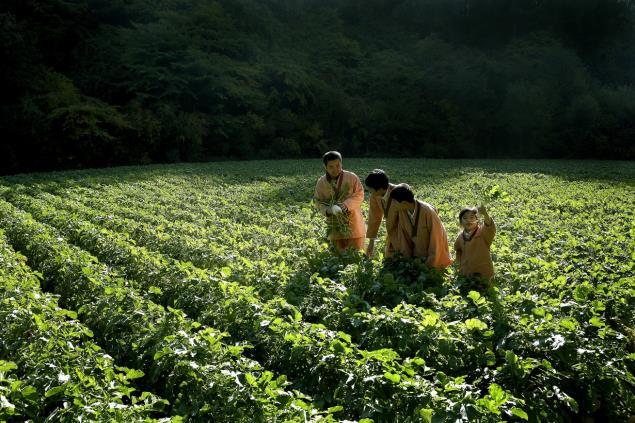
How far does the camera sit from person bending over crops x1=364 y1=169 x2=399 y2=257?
21.1ft

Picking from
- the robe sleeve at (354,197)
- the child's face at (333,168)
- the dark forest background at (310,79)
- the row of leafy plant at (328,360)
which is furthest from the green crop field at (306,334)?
the dark forest background at (310,79)

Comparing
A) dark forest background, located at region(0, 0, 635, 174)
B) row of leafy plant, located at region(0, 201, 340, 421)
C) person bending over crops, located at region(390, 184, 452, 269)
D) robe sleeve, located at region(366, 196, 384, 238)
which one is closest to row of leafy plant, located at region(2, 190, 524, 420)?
row of leafy plant, located at region(0, 201, 340, 421)

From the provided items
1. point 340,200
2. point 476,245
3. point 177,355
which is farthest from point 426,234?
point 177,355

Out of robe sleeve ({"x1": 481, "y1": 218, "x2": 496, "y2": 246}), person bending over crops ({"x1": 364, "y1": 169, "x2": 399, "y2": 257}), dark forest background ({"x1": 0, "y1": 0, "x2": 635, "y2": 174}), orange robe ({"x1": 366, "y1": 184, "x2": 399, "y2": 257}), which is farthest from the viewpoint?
dark forest background ({"x1": 0, "y1": 0, "x2": 635, "y2": 174})

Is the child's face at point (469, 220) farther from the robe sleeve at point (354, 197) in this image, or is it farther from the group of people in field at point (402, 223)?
the robe sleeve at point (354, 197)

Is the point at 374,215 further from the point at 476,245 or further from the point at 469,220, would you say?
the point at 476,245

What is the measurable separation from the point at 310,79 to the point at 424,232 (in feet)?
124

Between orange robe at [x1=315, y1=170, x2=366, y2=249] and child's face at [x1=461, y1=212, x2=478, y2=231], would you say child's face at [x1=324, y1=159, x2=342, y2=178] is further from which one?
child's face at [x1=461, y1=212, x2=478, y2=231]

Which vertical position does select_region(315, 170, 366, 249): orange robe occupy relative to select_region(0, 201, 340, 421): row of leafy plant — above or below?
above

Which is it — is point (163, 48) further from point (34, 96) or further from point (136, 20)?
point (34, 96)

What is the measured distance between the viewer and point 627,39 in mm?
52938

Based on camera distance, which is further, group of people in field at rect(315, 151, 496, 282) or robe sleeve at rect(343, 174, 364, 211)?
robe sleeve at rect(343, 174, 364, 211)

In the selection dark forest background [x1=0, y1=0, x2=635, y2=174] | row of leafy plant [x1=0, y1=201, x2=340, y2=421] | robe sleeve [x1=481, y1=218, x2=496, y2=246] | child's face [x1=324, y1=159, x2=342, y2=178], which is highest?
dark forest background [x1=0, y1=0, x2=635, y2=174]

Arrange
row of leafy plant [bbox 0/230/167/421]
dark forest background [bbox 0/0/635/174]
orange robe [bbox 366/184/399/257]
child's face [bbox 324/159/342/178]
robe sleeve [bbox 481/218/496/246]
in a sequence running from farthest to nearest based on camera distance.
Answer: dark forest background [bbox 0/0/635/174] < child's face [bbox 324/159/342/178] < orange robe [bbox 366/184/399/257] < robe sleeve [bbox 481/218/496/246] < row of leafy plant [bbox 0/230/167/421]
